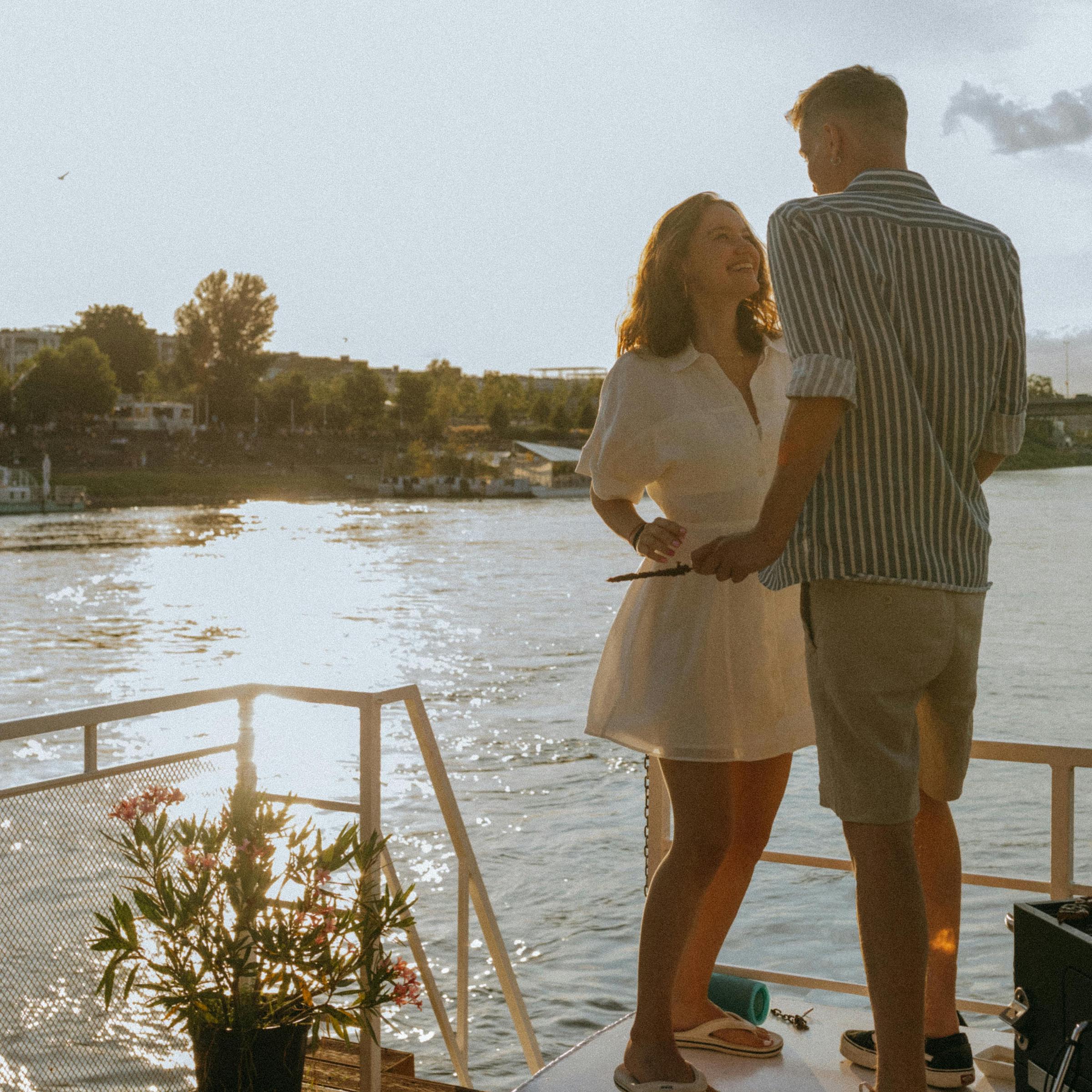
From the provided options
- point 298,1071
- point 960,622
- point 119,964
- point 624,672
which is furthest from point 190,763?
point 960,622

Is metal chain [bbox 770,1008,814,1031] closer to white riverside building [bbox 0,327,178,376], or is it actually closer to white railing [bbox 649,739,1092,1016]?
white railing [bbox 649,739,1092,1016]

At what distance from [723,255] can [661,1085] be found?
0.99 meters

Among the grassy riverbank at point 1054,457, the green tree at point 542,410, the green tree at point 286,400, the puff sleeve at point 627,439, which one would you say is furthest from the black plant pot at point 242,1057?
the green tree at point 542,410

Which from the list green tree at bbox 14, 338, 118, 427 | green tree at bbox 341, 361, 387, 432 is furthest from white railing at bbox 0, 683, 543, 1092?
green tree at bbox 341, 361, 387, 432

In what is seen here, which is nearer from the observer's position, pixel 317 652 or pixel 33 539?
pixel 317 652

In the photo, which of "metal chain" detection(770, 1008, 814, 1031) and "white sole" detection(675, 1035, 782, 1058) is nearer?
"white sole" detection(675, 1035, 782, 1058)

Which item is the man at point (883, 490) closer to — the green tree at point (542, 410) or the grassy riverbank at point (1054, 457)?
the grassy riverbank at point (1054, 457)

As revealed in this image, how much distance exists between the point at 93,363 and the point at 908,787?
72960 mm

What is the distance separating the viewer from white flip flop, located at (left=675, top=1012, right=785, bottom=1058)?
5.72 ft

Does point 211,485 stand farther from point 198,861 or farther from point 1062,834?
point 1062,834

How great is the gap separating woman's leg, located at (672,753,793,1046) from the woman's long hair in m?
0.53

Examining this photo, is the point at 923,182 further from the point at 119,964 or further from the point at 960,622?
the point at 119,964

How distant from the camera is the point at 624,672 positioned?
1698mm

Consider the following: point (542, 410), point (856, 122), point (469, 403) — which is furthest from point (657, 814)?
point (542, 410)
